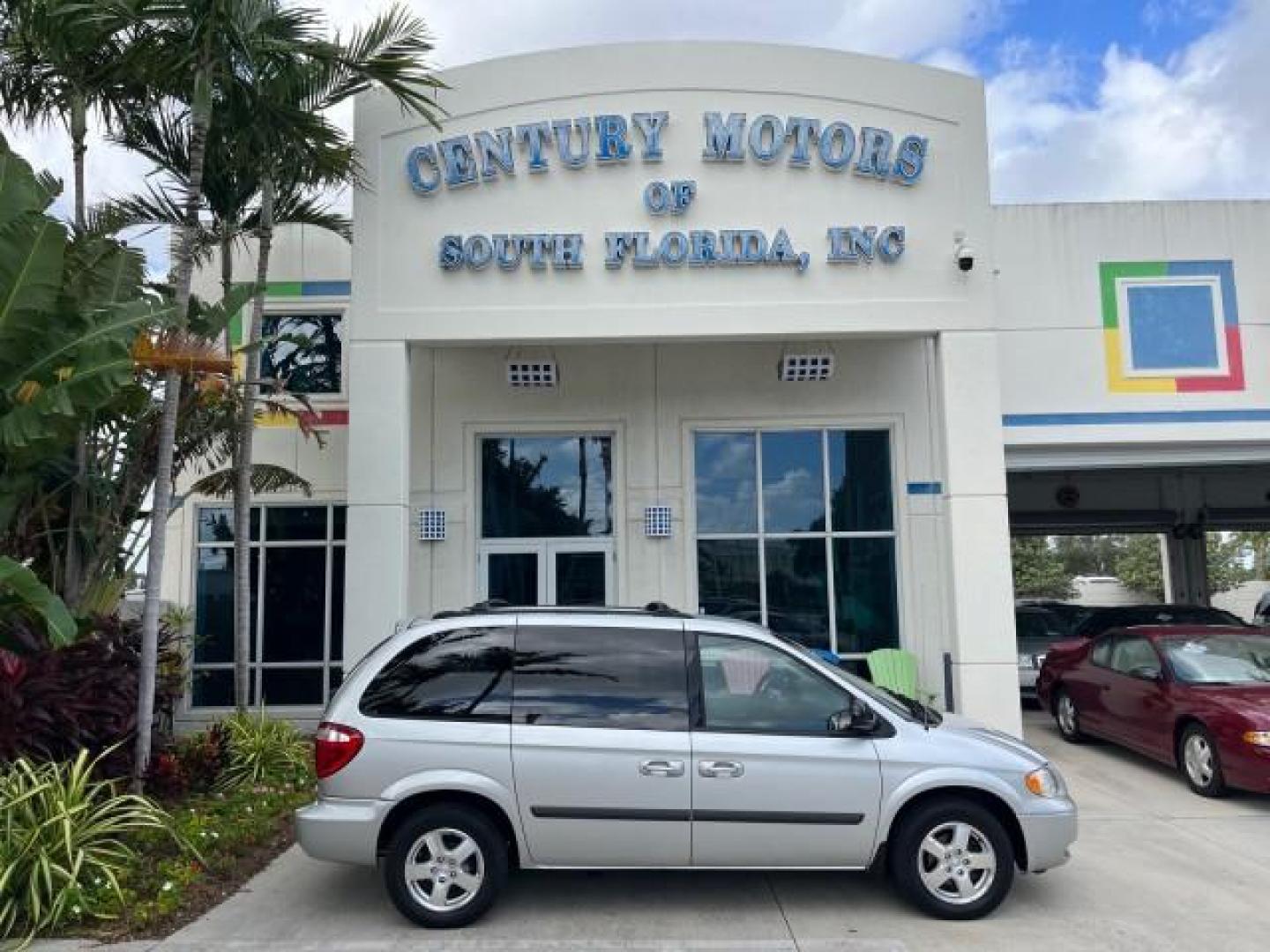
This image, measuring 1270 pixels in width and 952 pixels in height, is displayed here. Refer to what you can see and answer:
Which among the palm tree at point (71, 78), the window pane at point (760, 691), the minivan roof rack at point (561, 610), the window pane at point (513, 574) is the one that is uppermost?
the palm tree at point (71, 78)

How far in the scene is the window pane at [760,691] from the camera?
5844 millimetres

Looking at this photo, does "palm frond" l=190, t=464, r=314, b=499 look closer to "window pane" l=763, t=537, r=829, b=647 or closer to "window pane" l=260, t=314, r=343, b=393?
"window pane" l=260, t=314, r=343, b=393

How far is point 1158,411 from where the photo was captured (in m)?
13.1

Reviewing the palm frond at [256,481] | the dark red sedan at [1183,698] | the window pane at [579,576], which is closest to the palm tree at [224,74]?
the palm frond at [256,481]

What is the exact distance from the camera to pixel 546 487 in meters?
12.6

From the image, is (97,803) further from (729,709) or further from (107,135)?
(107,135)

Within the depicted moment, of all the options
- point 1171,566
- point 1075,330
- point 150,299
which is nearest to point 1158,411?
point 1075,330

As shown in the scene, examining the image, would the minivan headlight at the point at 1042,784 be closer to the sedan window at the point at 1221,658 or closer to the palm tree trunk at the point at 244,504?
the sedan window at the point at 1221,658

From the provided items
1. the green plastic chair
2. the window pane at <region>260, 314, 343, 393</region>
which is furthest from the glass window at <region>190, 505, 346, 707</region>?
the green plastic chair

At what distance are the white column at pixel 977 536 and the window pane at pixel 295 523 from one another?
305 inches

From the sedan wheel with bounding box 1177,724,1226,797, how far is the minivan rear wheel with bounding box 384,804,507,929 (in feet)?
21.7

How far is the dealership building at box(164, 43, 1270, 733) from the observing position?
10914mm

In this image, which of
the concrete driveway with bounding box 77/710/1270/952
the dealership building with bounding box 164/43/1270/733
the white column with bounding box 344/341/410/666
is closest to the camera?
the concrete driveway with bounding box 77/710/1270/952

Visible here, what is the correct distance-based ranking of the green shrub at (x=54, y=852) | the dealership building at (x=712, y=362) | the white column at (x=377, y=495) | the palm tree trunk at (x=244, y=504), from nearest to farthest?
the green shrub at (x=54, y=852), the palm tree trunk at (x=244, y=504), the white column at (x=377, y=495), the dealership building at (x=712, y=362)
